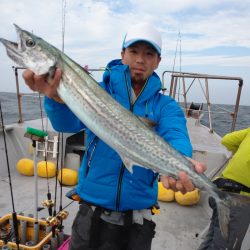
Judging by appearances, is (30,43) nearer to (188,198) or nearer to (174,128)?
(174,128)

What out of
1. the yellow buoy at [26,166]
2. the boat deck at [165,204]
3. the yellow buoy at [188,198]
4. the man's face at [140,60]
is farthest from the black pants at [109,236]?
the yellow buoy at [26,166]

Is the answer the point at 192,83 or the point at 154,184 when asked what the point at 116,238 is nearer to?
the point at 154,184

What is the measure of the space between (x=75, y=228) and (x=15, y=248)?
1423 mm

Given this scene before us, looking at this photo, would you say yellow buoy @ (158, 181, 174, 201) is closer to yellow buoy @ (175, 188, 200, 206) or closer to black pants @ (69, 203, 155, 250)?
yellow buoy @ (175, 188, 200, 206)

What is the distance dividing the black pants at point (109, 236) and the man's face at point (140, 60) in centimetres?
124

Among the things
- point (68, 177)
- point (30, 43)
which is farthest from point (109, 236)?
point (68, 177)

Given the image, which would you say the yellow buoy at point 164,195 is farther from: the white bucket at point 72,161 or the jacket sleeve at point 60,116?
the jacket sleeve at point 60,116

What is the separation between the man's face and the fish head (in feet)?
2.43

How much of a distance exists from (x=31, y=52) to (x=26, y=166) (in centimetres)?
522

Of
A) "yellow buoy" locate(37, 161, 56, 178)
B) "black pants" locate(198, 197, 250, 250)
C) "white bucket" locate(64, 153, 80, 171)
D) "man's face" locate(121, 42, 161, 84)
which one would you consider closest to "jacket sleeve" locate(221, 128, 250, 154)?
"black pants" locate(198, 197, 250, 250)

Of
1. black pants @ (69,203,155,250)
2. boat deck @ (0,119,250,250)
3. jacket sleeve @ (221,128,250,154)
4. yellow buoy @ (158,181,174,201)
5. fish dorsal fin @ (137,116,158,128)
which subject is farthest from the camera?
yellow buoy @ (158,181,174,201)

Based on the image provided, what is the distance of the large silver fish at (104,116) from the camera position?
214 cm

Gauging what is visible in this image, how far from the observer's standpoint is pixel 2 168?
268 inches

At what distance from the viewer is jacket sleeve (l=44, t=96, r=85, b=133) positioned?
2303 millimetres
